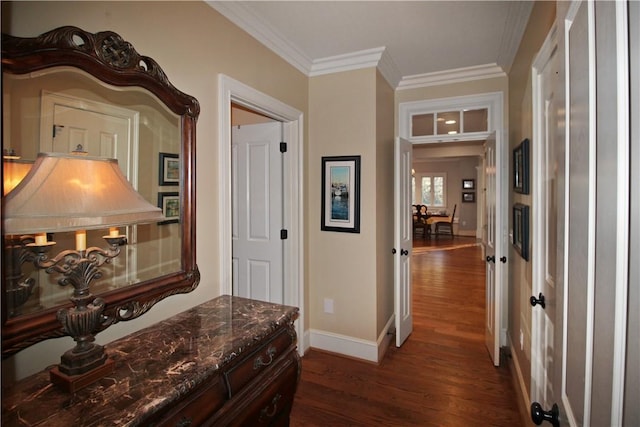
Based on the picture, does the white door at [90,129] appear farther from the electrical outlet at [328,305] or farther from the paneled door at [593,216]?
the electrical outlet at [328,305]

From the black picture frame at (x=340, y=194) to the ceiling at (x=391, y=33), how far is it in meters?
0.88

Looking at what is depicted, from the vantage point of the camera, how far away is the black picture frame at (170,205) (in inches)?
67.3

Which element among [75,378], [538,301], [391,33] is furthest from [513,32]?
[75,378]

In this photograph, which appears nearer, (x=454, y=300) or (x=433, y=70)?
(x=433, y=70)

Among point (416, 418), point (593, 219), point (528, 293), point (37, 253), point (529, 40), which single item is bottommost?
point (416, 418)

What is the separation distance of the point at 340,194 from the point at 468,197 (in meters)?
9.58

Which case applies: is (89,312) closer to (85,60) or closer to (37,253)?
(37,253)

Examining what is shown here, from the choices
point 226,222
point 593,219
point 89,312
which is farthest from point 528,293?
point 89,312

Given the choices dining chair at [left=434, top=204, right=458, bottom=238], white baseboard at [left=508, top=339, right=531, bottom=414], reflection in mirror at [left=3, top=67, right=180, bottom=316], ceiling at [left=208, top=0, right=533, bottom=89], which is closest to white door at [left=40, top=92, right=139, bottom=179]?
reflection in mirror at [left=3, top=67, right=180, bottom=316]

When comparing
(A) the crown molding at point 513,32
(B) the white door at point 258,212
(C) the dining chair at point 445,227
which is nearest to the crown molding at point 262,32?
(B) the white door at point 258,212

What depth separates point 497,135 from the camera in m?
2.96

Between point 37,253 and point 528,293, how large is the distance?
2632mm

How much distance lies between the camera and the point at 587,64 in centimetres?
72

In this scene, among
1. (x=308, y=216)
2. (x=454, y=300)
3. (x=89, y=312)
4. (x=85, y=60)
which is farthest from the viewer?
(x=454, y=300)
